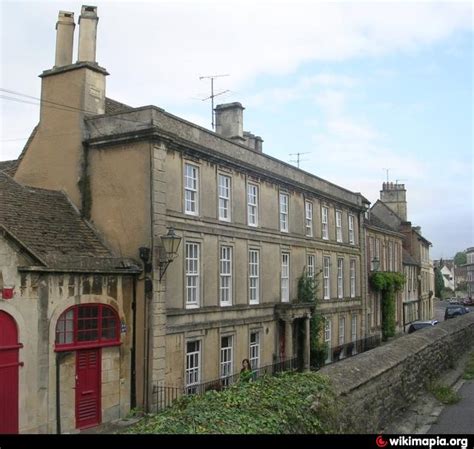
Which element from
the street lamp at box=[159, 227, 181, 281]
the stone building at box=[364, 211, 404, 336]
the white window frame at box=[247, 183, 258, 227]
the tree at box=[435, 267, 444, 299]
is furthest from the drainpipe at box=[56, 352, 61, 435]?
the tree at box=[435, 267, 444, 299]

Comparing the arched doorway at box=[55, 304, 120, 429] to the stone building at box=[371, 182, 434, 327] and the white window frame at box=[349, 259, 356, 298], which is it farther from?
the stone building at box=[371, 182, 434, 327]

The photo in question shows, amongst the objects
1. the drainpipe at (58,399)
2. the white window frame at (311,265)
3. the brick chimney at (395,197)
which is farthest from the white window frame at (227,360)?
the brick chimney at (395,197)

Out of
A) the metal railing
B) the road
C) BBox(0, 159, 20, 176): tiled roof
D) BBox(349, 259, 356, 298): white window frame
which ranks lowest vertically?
the metal railing

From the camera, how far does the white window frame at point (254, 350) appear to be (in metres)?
22.6

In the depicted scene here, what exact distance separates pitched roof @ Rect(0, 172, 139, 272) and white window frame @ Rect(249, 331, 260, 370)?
7.28 metres

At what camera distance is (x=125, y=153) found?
18078mm

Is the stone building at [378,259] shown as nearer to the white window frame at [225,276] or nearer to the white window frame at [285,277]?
the white window frame at [285,277]

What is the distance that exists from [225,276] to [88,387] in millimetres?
6865

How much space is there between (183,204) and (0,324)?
6.92 m

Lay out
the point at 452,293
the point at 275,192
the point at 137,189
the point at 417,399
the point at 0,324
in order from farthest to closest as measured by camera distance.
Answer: the point at 452,293 < the point at 275,192 < the point at 137,189 < the point at 417,399 < the point at 0,324

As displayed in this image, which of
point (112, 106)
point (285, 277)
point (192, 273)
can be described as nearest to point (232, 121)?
point (112, 106)

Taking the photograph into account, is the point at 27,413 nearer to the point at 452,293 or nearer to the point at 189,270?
the point at 189,270

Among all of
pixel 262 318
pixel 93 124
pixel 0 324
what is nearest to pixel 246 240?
pixel 262 318

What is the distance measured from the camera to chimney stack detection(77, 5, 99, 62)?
19.1m
